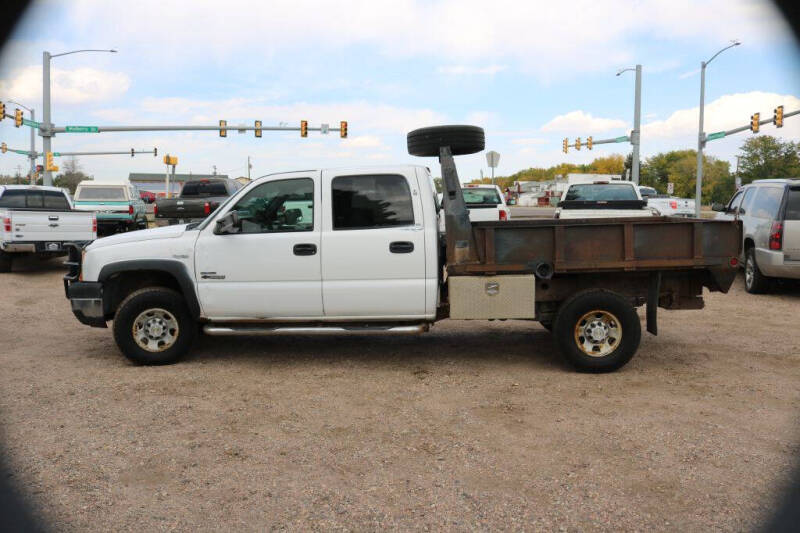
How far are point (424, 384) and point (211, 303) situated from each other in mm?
2235

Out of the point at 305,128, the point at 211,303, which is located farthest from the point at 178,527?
the point at 305,128

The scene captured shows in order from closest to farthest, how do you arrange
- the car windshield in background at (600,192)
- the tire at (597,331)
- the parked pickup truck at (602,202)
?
1. the tire at (597,331)
2. the parked pickup truck at (602,202)
3. the car windshield in background at (600,192)

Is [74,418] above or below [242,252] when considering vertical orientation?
below

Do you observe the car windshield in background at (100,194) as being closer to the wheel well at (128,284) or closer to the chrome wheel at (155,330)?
the wheel well at (128,284)

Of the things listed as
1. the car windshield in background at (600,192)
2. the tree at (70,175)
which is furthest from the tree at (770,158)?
the tree at (70,175)

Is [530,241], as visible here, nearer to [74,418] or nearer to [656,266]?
[656,266]

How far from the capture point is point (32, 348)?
7555 mm

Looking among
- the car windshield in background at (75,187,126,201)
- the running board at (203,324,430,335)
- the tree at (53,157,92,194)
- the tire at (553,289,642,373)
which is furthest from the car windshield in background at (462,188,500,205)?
the tree at (53,157,92,194)

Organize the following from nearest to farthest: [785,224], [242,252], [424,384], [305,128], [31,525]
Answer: [31,525], [424,384], [242,252], [785,224], [305,128]

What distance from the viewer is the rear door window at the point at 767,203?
10828 millimetres

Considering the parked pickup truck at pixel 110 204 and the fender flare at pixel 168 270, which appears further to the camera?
the parked pickup truck at pixel 110 204

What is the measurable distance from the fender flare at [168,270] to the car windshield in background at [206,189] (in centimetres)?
1431

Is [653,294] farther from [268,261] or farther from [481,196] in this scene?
[481,196]

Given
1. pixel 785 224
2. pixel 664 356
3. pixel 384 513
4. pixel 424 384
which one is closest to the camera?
pixel 384 513
